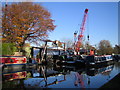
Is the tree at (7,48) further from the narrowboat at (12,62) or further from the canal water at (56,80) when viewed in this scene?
the canal water at (56,80)

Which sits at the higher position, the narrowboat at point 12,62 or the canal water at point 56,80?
the narrowboat at point 12,62

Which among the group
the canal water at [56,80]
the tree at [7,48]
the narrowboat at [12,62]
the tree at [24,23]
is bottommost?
the canal water at [56,80]

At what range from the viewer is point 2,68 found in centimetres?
1759

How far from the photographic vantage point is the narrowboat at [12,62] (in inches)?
736

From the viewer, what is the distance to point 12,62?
2012 cm

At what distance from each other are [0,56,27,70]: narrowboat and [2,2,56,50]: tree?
18.5ft

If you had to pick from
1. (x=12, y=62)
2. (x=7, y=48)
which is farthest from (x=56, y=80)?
(x=7, y=48)

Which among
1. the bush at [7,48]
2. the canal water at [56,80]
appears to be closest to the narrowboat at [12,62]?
the canal water at [56,80]

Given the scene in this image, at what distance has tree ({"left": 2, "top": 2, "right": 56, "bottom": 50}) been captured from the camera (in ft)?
86.3

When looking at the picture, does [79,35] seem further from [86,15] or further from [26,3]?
[26,3]

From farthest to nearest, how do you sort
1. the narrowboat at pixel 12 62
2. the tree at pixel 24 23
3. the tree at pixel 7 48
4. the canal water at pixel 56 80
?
the tree at pixel 24 23 < the tree at pixel 7 48 < the narrowboat at pixel 12 62 < the canal water at pixel 56 80

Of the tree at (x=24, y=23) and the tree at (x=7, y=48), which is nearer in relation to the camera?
the tree at (x=7, y=48)

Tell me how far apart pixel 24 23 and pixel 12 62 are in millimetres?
9600

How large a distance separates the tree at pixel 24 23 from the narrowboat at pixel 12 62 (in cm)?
565
